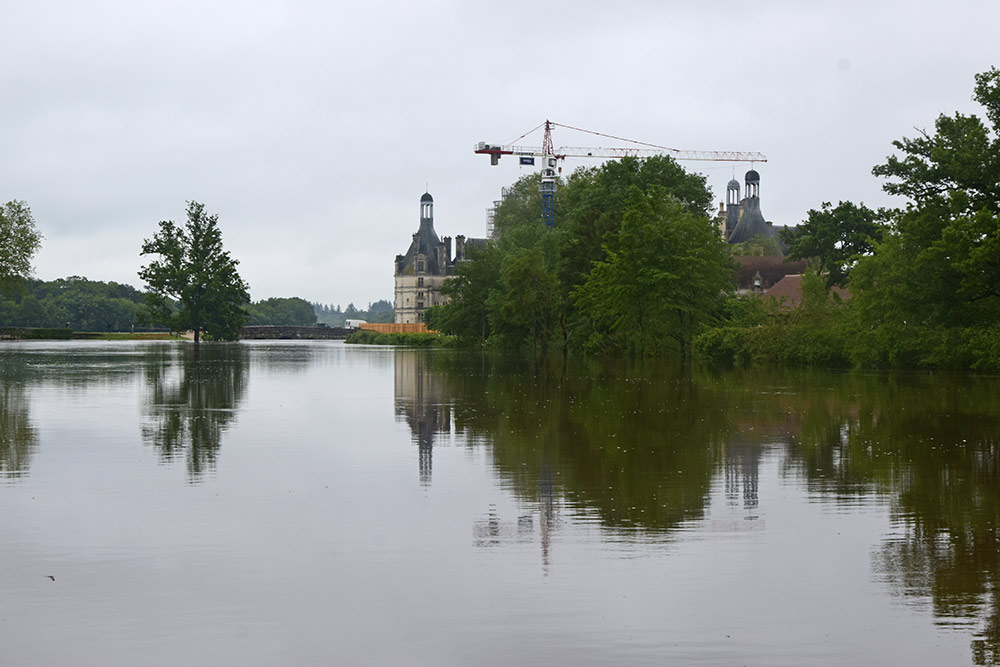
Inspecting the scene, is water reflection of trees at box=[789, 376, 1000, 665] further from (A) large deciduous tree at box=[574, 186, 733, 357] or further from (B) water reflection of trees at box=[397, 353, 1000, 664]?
(A) large deciduous tree at box=[574, 186, 733, 357]

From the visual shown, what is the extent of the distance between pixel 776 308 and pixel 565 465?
158ft

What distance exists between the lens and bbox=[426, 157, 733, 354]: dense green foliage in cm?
6631

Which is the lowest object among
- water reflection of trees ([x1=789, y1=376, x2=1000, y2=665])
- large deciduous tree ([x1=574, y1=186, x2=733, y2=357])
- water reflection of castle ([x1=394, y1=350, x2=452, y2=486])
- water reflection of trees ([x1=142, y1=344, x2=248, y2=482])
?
water reflection of trees ([x1=789, y1=376, x2=1000, y2=665])

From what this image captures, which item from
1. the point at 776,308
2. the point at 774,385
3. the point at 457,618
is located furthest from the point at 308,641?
the point at 776,308

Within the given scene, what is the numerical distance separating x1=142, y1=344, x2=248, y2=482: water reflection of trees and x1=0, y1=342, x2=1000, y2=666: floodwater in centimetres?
17

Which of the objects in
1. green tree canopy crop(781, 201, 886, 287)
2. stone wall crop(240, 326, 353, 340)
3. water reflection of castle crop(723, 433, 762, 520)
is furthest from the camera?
stone wall crop(240, 326, 353, 340)

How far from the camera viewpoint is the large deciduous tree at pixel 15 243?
358ft

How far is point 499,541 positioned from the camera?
11125 mm

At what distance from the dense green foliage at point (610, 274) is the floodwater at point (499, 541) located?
1649 inches

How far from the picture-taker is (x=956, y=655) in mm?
7465

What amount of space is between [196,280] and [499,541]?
117 metres

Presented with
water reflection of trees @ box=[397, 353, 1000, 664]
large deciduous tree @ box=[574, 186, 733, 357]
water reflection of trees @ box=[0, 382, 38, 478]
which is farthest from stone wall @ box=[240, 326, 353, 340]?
water reflection of trees @ box=[0, 382, 38, 478]

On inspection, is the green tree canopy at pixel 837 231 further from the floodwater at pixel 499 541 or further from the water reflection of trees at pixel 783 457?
the floodwater at pixel 499 541

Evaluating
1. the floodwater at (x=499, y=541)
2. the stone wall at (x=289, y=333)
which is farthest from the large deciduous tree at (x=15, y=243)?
the floodwater at (x=499, y=541)
